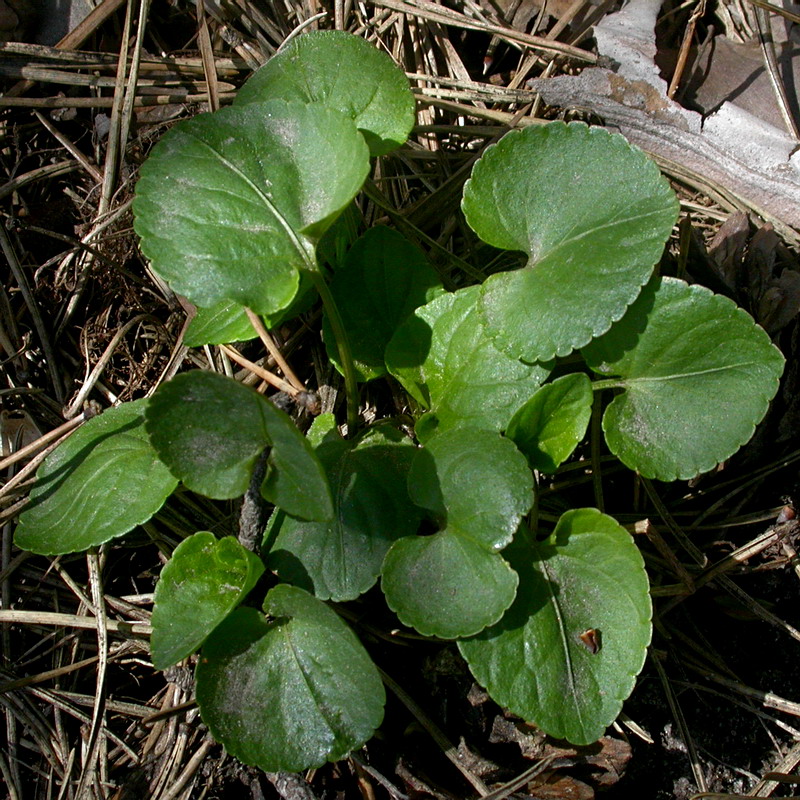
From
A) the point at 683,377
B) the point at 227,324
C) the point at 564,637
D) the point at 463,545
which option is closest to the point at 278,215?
the point at 227,324

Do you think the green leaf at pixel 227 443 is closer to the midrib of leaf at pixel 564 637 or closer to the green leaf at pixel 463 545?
the green leaf at pixel 463 545

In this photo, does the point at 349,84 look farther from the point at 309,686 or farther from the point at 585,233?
the point at 309,686

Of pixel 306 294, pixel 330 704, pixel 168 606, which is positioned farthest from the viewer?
pixel 306 294

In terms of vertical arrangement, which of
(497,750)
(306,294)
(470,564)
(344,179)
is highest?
(344,179)

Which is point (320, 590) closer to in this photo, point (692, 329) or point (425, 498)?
point (425, 498)

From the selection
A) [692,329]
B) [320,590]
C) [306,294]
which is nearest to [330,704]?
[320,590]

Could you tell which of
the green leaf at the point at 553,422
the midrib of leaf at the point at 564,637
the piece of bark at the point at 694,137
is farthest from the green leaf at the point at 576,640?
the piece of bark at the point at 694,137
